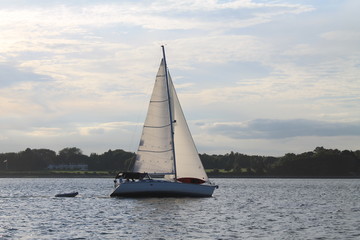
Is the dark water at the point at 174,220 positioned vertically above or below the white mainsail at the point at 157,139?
below

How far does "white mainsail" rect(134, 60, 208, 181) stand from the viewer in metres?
71.0

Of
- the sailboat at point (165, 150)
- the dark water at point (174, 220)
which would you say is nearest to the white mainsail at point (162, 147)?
the sailboat at point (165, 150)

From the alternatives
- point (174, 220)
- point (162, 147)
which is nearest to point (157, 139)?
point (162, 147)

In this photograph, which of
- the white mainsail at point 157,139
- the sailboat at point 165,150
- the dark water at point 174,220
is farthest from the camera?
the white mainsail at point 157,139

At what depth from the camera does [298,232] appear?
4422 cm

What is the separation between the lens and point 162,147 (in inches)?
2803

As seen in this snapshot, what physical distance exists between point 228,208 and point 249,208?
8.76 ft

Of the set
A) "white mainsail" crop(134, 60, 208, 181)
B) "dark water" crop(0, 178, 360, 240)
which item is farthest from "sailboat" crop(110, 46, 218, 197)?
"dark water" crop(0, 178, 360, 240)

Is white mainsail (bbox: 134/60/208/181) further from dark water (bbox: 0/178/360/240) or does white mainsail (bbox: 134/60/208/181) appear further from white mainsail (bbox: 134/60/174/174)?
dark water (bbox: 0/178/360/240)

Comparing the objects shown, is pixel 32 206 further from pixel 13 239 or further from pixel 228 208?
pixel 13 239

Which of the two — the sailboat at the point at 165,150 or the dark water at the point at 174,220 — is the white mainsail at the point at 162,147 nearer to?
the sailboat at the point at 165,150

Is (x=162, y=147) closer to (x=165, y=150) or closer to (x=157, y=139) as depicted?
(x=165, y=150)

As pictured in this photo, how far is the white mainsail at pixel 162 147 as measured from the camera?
7100 centimetres

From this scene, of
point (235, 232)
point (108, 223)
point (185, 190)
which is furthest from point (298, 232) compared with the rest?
point (185, 190)
